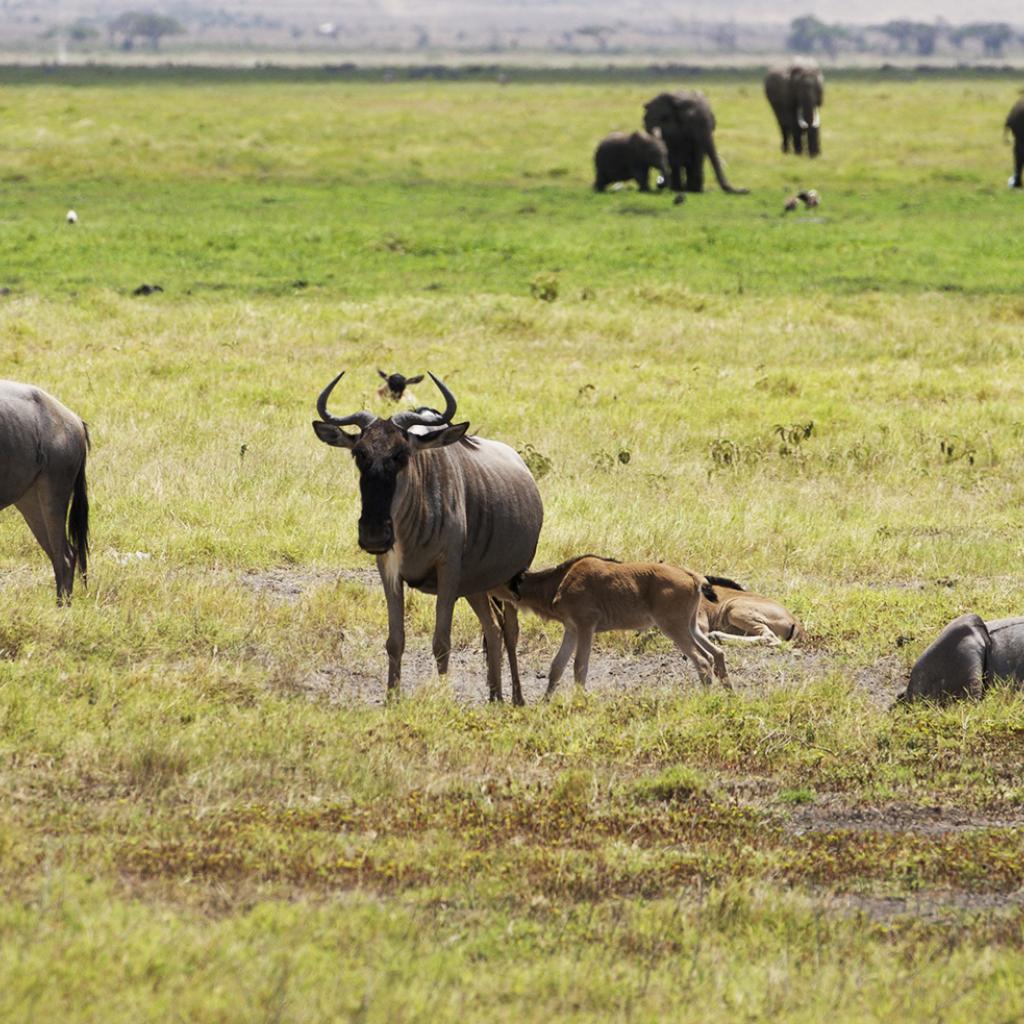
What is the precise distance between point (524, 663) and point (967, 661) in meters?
3.14

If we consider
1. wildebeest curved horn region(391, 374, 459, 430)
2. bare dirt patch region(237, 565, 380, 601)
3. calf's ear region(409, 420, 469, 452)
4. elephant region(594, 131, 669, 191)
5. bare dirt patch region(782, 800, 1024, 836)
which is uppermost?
wildebeest curved horn region(391, 374, 459, 430)

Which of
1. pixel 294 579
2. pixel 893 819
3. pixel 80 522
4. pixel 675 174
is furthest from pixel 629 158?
pixel 893 819

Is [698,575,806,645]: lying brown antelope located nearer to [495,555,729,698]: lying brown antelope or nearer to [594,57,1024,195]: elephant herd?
[495,555,729,698]: lying brown antelope

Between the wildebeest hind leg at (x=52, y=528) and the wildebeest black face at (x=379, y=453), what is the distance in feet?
8.87

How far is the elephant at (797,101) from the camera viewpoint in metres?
50.7

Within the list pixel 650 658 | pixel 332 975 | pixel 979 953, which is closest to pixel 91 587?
pixel 650 658

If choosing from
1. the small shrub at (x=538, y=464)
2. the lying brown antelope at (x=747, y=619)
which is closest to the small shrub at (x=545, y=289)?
the small shrub at (x=538, y=464)

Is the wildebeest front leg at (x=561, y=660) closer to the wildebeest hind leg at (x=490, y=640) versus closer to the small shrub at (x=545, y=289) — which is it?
the wildebeest hind leg at (x=490, y=640)

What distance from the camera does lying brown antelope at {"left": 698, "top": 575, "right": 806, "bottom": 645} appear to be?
37.8 ft

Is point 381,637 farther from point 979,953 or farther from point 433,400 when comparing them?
point 433,400

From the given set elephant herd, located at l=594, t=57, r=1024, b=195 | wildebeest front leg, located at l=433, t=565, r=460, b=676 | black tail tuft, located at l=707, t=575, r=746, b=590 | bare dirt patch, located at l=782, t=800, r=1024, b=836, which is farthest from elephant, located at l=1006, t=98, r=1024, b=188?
bare dirt patch, located at l=782, t=800, r=1024, b=836

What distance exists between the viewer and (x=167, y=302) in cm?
2508

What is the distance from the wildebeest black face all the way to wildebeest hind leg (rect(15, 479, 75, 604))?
270cm

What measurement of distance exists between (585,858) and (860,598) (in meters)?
5.57
